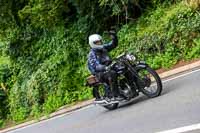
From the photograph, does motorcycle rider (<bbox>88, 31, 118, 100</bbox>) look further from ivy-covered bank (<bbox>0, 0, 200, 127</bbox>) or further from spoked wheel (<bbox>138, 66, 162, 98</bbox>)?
ivy-covered bank (<bbox>0, 0, 200, 127</bbox>)

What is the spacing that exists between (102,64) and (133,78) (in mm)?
869

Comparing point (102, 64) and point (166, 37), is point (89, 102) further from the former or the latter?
point (102, 64)

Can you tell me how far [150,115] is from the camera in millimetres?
10055

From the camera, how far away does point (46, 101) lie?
1853 centimetres

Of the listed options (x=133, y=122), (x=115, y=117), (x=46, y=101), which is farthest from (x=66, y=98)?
(x=133, y=122)

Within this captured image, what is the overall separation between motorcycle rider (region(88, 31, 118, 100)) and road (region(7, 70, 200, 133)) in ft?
1.92

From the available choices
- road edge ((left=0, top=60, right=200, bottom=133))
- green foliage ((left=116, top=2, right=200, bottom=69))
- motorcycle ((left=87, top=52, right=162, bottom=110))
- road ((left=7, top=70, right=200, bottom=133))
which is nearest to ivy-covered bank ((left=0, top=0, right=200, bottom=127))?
green foliage ((left=116, top=2, right=200, bottom=69))

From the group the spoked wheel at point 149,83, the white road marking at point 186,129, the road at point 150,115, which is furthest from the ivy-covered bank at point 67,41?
the white road marking at point 186,129

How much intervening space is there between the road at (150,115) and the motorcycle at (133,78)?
23 cm

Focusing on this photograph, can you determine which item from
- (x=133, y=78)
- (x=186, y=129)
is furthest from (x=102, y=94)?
(x=186, y=129)

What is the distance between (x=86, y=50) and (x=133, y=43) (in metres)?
2.69

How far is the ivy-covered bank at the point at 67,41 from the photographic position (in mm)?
15211

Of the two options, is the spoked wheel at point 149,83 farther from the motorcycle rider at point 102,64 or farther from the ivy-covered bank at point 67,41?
the ivy-covered bank at point 67,41

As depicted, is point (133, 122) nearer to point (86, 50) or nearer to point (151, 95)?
point (151, 95)
